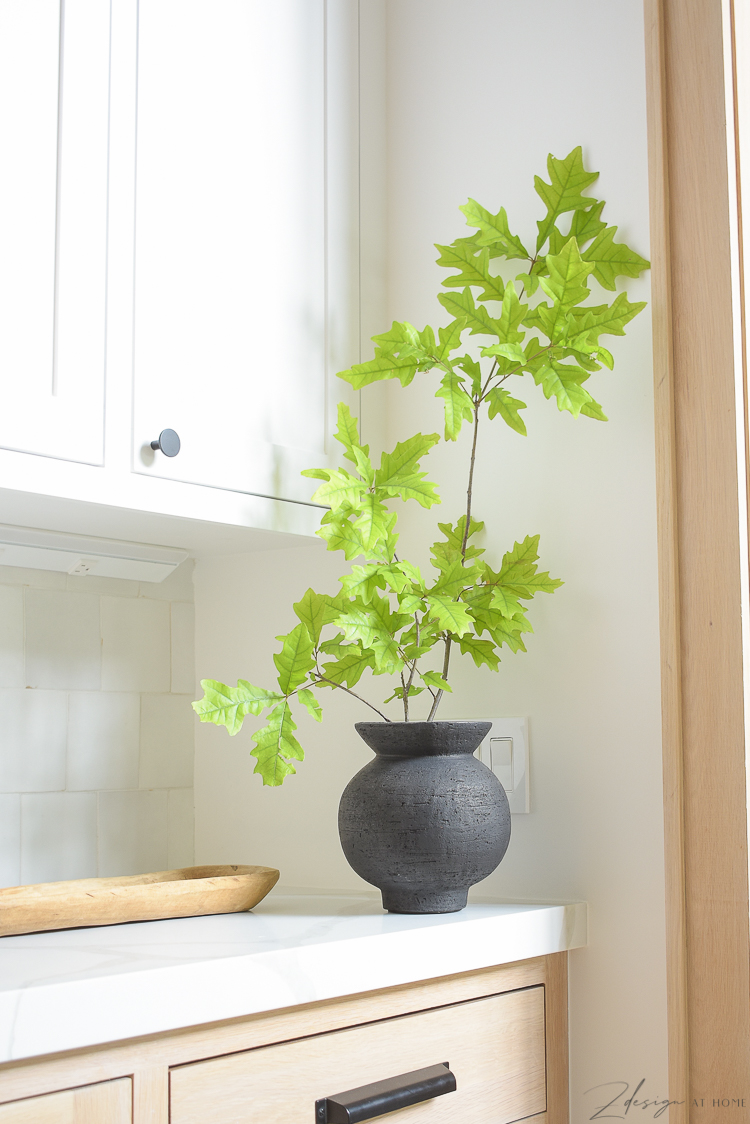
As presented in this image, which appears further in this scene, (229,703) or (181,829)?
(181,829)

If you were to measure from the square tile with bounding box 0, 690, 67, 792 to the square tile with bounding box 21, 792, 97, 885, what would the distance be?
2 cm

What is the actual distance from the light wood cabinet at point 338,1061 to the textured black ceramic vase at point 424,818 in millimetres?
95

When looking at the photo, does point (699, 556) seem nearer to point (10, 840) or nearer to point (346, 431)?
point (346, 431)

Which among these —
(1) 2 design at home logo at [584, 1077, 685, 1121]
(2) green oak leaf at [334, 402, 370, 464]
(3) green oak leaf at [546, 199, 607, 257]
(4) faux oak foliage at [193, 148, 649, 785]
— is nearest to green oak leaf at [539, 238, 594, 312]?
(4) faux oak foliage at [193, 148, 649, 785]

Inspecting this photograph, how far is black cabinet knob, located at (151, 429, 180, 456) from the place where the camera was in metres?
1.05

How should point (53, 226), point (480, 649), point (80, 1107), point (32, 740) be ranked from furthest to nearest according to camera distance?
point (32, 740) < point (480, 649) < point (53, 226) < point (80, 1107)

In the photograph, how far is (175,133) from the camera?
113cm

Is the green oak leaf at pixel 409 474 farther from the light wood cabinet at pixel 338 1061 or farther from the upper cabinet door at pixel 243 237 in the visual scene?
the light wood cabinet at pixel 338 1061

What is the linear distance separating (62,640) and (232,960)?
643mm

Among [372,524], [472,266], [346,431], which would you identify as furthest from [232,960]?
[472,266]

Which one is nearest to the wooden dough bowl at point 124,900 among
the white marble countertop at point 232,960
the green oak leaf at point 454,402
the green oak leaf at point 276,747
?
the white marble countertop at point 232,960

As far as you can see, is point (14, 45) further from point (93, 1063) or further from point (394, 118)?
point (93, 1063)

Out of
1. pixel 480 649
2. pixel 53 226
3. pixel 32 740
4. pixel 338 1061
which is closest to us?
pixel 338 1061

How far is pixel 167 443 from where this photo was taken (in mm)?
1056
